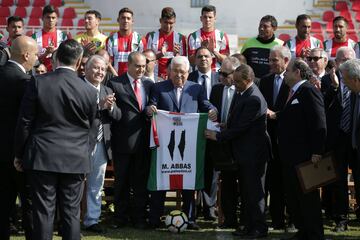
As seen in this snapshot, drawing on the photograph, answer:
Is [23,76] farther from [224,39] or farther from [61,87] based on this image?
[224,39]

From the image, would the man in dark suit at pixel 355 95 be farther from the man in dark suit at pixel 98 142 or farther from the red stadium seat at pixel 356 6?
the red stadium seat at pixel 356 6

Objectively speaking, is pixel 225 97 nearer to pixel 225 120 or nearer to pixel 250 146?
pixel 225 120

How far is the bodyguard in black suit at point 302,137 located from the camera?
7508 mm

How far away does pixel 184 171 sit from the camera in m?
8.73

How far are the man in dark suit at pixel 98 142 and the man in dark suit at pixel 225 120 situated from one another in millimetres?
1284

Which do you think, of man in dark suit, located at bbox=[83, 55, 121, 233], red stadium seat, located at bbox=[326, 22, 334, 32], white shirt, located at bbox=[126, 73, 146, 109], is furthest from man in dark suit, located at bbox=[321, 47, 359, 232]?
red stadium seat, located at bbox=[326, 22, 334, 32]

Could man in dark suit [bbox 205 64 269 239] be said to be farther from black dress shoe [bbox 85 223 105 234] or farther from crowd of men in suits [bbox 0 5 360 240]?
black dress shoe [bbox 85 223 105 234]

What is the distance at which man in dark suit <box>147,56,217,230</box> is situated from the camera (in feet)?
28.4

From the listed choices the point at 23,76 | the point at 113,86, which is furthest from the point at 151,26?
the point at 23,76

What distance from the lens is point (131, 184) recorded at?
348 inches

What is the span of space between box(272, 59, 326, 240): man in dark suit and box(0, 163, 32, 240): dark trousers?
2.80m

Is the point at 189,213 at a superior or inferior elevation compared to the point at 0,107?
inferior

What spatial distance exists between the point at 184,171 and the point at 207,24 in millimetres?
3560

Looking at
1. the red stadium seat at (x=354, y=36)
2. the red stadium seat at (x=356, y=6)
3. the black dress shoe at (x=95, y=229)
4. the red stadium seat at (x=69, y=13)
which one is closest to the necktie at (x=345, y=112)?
the black dress shoe at (x=95, y=229)
